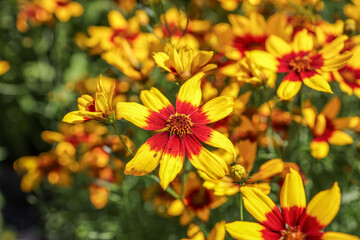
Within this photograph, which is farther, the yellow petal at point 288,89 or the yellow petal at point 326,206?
the yellow petal at point 288,89

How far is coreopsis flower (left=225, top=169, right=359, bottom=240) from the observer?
1.01 m

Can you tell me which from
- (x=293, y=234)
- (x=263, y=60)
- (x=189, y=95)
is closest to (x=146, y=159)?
(x=189, y=95)

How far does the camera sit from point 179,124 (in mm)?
1183

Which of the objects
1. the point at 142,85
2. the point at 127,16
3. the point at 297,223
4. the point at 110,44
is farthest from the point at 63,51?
the point at 297,223

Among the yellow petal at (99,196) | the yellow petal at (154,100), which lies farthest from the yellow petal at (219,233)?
the yellow petal at (99,196)

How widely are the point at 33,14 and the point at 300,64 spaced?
2.15 m

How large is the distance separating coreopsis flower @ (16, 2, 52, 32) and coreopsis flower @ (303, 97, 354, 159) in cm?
204

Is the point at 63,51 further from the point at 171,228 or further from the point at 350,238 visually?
the point at 350,238

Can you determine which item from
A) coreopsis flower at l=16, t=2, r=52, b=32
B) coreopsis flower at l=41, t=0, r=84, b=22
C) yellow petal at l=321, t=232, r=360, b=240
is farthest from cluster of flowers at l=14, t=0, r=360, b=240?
coreopsis flower at l=16, t=2, r=52, b=32

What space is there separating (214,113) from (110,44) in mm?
1120

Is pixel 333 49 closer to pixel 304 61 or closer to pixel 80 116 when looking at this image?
pixel 304 61

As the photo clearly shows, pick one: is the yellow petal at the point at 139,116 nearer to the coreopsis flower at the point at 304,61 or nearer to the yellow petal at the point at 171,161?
the yellow petal at the point at 171,161

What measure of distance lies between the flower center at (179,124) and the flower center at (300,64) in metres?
0.48

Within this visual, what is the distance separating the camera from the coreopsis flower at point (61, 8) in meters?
2.49
